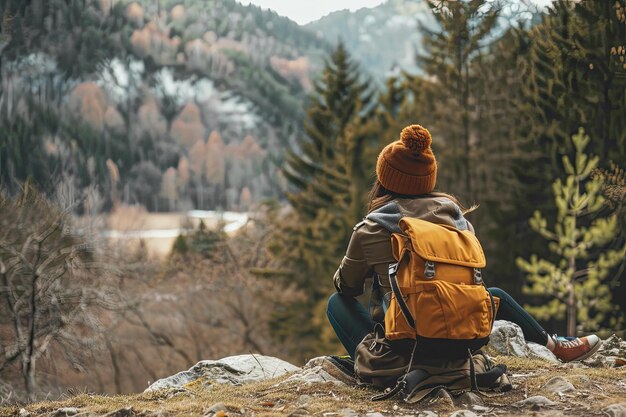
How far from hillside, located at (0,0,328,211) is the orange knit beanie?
138 feet

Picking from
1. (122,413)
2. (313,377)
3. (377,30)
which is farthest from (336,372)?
(377,30)

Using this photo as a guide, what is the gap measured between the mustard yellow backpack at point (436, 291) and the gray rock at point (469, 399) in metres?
0.27

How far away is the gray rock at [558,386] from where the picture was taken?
434cm

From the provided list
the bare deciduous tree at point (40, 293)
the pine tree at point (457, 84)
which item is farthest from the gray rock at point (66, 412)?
the pine tree at point (457, 84)

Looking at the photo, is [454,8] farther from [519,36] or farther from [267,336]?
[267,336]

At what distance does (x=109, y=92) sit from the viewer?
67.7 metres

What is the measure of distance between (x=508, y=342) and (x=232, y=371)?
2009mm

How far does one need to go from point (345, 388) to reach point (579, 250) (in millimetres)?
12984

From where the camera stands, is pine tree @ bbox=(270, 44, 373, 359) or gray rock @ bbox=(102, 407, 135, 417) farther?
pine tree @ bbox=(270, 44, 373, 359)

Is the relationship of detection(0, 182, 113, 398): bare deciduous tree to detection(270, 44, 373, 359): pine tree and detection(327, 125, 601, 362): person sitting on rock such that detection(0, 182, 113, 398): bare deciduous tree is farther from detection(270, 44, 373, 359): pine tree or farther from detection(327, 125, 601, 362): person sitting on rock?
detection(327, 125, 601, 362): person sitting on rock

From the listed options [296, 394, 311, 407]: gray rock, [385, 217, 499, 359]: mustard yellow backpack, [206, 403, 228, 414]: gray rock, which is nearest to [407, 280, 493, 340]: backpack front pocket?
[385, 217, 499, 359]: mustard yellow backpack

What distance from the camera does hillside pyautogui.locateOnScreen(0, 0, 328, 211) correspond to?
173 ft

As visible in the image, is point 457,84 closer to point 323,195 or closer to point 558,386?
point 323,195

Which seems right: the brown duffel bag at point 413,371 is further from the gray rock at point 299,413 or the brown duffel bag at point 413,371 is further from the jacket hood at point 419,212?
the jacket hood at point 419,212
